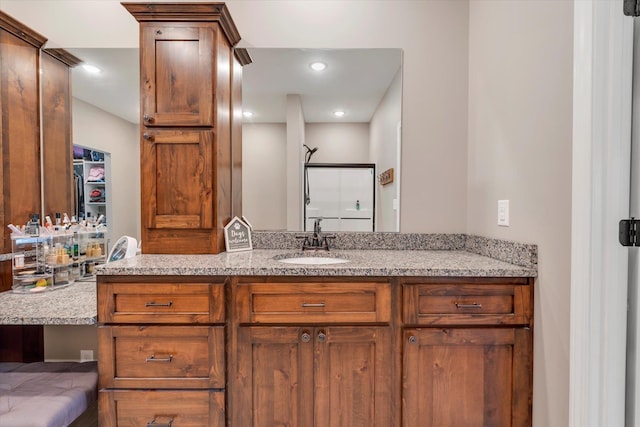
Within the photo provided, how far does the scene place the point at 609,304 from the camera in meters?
1.08

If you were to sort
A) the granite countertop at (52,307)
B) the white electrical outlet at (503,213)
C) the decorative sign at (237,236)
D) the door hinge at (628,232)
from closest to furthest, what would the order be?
the door hinge at (628,232) < the granite countertop at (52,307) < the white electrical outlet at (503,213) < the decorative sign at (237,236)

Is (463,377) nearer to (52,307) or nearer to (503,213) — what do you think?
(503,213)

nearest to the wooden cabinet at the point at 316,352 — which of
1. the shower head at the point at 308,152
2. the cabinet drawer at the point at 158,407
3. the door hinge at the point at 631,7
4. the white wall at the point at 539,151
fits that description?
the cabinet drawer at the point at 158,407

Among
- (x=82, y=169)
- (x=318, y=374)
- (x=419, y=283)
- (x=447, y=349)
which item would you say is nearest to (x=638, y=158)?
(x=419, y=283)

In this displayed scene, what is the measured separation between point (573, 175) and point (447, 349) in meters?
0.81

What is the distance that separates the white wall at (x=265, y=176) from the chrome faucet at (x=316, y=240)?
6.6 inches

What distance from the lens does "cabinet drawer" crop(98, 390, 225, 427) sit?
4.54ft

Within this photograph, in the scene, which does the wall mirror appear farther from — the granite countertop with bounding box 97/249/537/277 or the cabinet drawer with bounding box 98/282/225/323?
the cabinet drawer with bounding box 98/282/225/323

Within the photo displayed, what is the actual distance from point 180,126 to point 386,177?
3.78 feet

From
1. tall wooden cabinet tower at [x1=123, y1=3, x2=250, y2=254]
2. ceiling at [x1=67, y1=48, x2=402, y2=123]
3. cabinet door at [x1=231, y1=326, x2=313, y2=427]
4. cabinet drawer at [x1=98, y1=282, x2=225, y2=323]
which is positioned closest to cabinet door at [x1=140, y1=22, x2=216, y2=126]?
tall wooden cabinet tower at [x1=123, y1=3, x2=250, y2=254]

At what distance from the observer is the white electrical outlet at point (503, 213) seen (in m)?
1.56

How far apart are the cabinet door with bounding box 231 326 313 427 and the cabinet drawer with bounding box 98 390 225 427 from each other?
9cm

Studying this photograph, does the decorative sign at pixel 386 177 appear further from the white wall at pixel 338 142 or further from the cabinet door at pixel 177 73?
the cabinet door at pixel 177 73

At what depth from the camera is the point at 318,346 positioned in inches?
54.8
